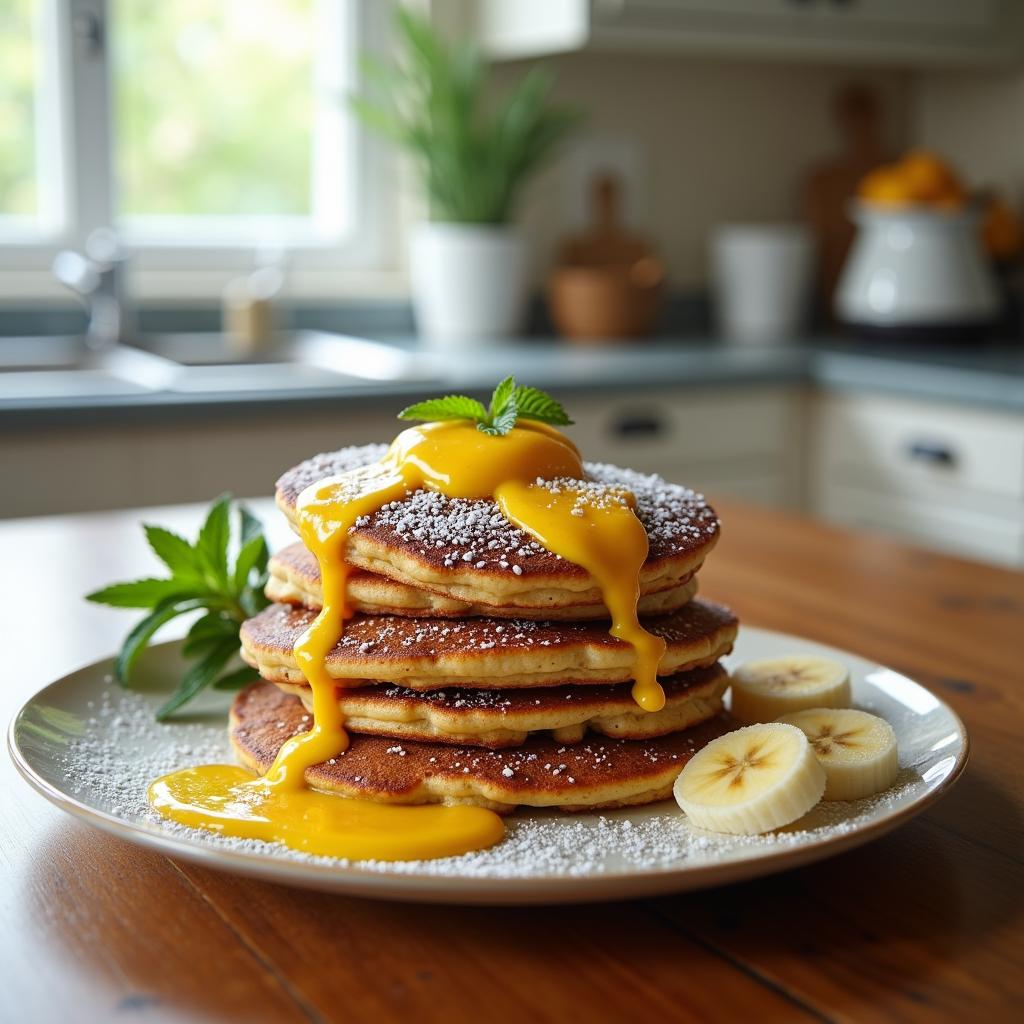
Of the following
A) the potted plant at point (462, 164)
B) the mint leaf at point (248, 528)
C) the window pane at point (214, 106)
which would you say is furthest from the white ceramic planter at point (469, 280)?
the mint leaf at point (248, 528)

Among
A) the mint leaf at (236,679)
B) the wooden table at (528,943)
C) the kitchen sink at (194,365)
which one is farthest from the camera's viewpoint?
the kitchen sink at (194,365)

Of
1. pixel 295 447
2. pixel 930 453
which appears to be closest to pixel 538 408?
pixel 295 447

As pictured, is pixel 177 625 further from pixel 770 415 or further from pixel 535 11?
pixel 535 11

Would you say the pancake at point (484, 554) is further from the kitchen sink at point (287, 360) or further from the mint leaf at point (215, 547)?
the kitchen sink at point (287, 360)

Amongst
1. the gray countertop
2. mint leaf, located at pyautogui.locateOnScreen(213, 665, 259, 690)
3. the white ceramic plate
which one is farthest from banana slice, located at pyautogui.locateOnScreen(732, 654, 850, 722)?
the gray countertop

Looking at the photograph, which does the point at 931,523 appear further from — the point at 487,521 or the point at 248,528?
the point at 487,521

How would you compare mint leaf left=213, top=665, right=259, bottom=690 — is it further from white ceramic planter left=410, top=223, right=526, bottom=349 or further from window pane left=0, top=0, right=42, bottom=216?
window pane left=0, top=0, right=42, bottom=216

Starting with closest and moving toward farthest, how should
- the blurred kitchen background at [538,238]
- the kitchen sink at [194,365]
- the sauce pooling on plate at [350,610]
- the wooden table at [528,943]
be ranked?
the wooden table at [528,943], the sauce pooling on plate at [350,610], the kitchen sink at [194,365], the blurred kitchen background at [538,238]
